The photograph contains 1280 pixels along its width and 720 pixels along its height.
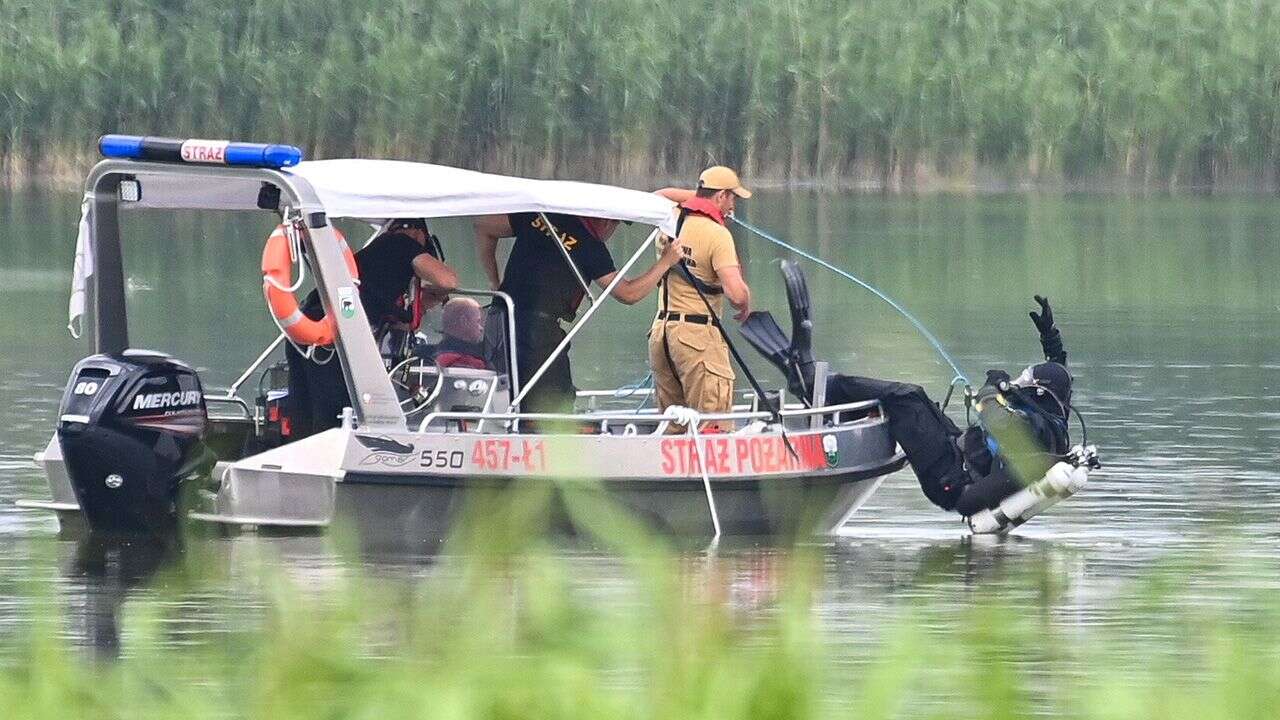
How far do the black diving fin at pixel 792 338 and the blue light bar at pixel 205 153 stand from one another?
2414 millimetres

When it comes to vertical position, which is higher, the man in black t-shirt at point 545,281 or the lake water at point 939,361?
the man in black t-shirt at point 545,281

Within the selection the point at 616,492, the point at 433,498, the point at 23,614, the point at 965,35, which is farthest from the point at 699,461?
the point at 965,35

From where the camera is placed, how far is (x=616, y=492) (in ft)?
38.1

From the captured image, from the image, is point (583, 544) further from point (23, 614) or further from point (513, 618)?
point (513, 618)

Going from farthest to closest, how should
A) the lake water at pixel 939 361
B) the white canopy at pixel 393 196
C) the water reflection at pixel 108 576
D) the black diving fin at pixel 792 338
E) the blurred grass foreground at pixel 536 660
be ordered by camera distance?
1. the black diving fin at pixel 792 338
2. the white canopy at pixel 393 196
3. the lake water at pixel 939 361
4. the water reflection at pixel 108 576
5. the blurred grass foreground at pixel 536 660

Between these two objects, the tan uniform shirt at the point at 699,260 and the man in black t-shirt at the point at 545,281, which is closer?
the tan uniform shirt at the point at 699,260

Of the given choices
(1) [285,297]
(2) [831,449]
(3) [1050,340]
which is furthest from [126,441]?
(3) [1050,340]

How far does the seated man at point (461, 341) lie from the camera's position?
476 inches

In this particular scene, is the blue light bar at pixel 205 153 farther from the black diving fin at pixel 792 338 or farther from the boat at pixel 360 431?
the black diving fin at pixel 792 338

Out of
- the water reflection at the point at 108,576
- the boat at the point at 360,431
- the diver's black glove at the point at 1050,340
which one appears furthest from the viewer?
Result: the diver's black glove at the point at 1050,340

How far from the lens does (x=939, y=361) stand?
22875 millimetres

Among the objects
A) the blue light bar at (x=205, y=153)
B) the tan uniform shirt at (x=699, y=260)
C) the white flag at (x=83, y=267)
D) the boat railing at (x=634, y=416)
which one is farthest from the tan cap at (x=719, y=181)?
the white flag at (x=83, y=267)

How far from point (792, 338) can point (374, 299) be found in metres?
2.04

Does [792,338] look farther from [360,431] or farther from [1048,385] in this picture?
[360,431]
